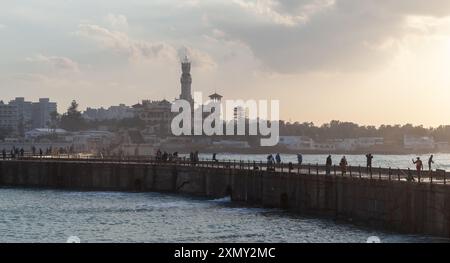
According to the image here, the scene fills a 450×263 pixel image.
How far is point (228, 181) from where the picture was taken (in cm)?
7262

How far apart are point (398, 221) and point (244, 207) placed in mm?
19757

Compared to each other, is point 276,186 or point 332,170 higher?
point 332,170

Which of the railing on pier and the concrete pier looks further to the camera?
the railing on pier

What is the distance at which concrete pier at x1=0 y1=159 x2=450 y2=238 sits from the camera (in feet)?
149

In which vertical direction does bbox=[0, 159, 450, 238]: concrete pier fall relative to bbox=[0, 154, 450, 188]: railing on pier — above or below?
below

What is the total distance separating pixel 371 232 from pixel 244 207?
63.2ft

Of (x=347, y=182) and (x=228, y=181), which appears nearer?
(x=347, y=182)

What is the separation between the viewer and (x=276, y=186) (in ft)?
210

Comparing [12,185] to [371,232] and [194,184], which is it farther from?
[371,232]

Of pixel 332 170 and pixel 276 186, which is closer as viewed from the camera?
pixel 276 186

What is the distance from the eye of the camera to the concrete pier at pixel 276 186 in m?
45.6

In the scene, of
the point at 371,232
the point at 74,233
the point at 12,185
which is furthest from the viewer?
the point at 12,185
